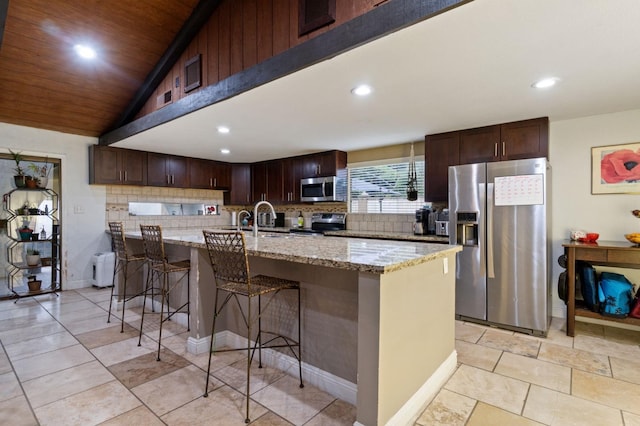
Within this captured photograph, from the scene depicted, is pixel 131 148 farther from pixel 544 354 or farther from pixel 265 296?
pixel 544 354

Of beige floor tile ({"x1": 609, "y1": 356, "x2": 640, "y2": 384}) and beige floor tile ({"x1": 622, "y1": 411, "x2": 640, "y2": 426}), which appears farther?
beige floor tile ({"x1": 609, "y1": 356, "x2": 640, "y2": 384})

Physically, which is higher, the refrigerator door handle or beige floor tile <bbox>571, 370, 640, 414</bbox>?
the refrigerator door handle

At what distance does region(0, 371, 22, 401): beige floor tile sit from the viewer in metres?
2.04

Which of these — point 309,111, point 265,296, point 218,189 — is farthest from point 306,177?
point 265,296

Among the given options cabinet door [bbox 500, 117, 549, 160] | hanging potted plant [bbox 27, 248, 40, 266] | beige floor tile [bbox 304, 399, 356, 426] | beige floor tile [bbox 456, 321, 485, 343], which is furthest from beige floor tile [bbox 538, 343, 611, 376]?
hanging potted plant [bbox 27, 248, 40, 266]

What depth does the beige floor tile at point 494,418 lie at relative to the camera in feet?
5.93

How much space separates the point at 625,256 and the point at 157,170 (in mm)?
5984

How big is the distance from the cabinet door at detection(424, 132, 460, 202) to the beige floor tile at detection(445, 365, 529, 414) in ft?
6.92

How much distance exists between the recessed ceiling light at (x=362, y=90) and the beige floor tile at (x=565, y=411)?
241cm

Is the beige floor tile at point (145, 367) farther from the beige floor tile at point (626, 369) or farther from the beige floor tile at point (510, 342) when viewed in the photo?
the beige floor tile at point (626, 369)

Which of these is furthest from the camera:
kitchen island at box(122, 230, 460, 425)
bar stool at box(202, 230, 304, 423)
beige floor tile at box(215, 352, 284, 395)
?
beige floor tile at box(215, 352, 284, 395)

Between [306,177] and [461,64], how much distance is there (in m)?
3.56

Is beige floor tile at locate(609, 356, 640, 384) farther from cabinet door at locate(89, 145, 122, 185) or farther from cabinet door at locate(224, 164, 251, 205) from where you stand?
cabinet door at locate(89, 145, 122, 185)

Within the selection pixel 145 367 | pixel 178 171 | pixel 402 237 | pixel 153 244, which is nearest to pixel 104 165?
pixel 178 171
